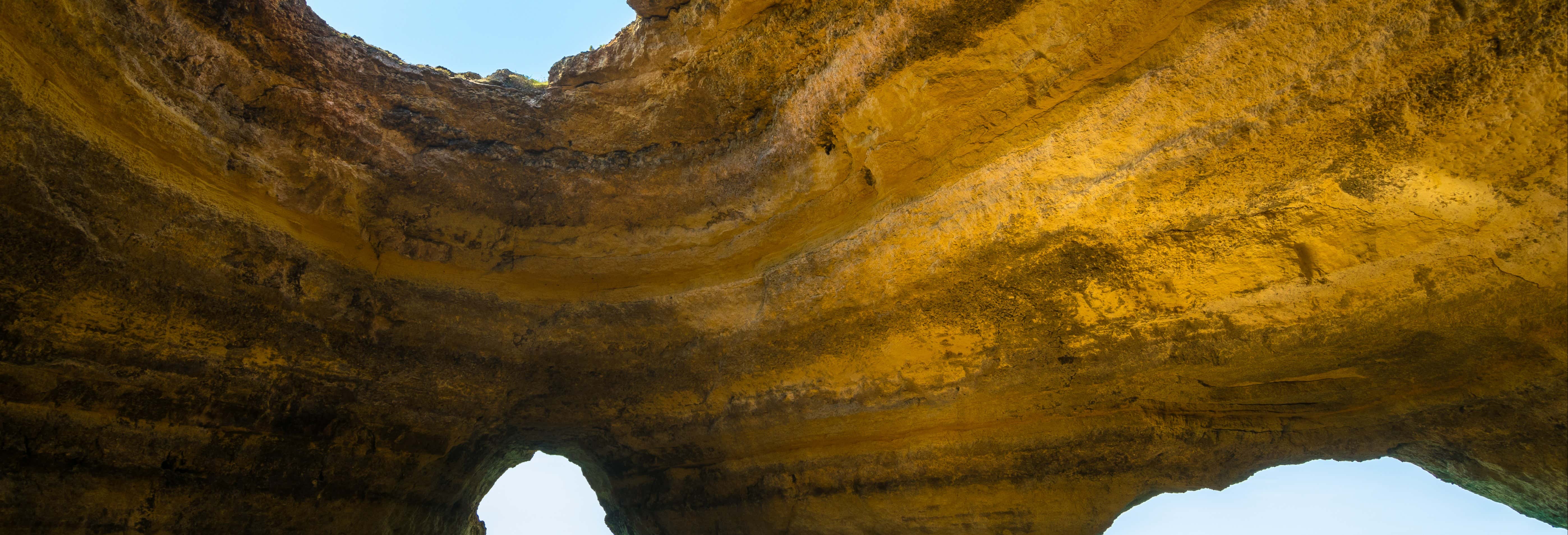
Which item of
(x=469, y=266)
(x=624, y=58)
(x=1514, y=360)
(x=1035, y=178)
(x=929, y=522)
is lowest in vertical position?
(x=1514, y=360)

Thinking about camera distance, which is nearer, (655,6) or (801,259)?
(655,6)

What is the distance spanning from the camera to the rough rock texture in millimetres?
3029

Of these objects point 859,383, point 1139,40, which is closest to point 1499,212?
point 1139,40

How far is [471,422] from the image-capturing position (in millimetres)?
5383

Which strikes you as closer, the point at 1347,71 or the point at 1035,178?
the point at 1347,71

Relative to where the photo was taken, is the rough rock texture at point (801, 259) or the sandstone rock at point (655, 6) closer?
the rough rock texture at point (801, 259)

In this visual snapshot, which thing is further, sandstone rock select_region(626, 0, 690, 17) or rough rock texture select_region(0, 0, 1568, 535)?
sandstone rock select_region(626, 0, 690, 17)

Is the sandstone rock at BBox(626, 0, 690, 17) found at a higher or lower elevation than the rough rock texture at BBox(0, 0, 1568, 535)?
higher

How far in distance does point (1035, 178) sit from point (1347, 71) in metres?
1.31

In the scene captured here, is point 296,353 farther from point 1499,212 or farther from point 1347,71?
point 1499,212

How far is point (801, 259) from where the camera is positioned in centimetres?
445

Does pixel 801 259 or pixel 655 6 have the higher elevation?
pixel 655 6

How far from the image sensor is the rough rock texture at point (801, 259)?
9.94 feet

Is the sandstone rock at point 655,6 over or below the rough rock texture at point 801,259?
over
